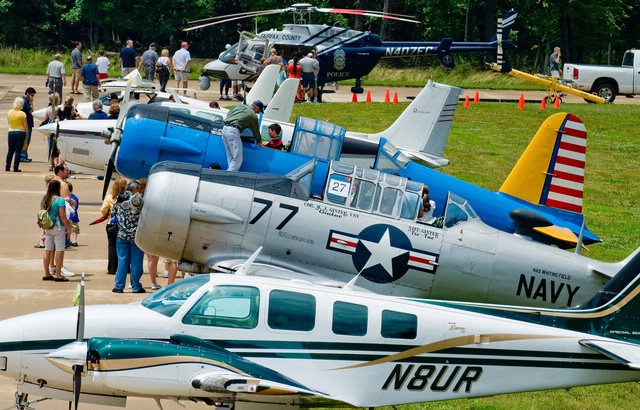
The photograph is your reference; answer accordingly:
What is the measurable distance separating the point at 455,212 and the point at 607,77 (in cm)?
2667

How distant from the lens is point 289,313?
10.1 metres

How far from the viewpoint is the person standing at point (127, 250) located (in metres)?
15.0

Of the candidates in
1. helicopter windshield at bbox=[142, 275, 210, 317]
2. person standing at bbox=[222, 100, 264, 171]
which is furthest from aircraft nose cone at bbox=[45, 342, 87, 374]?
person standing at bbox=[222, 100, 264, 171]

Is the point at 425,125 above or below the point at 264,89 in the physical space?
below

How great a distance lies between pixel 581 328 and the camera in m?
10.8

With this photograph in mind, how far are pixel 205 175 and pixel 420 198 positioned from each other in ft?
9.63

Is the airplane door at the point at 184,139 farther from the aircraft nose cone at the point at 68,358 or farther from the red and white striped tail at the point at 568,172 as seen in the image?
the aircraft nose cone at the point at 68,358

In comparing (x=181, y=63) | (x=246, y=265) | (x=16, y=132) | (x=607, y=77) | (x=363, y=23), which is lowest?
(x=16, y=132)

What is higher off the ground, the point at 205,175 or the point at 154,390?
the point at 205,175

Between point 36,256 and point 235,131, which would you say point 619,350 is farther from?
point 36,256

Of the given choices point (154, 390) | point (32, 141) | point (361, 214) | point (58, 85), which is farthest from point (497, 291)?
point (58, 85)

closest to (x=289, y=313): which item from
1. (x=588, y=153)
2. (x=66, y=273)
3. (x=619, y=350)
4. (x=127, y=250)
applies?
(x=619, y=350)

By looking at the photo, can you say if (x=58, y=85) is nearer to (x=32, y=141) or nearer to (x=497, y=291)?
(x=32, y=141)

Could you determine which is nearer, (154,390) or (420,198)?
(154,390)
